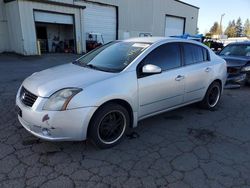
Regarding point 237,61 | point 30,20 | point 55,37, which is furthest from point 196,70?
point 55,37

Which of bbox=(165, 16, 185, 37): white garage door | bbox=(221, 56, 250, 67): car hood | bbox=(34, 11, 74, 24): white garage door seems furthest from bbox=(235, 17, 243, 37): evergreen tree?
bbox=(221, 56, 250, 67): car hood

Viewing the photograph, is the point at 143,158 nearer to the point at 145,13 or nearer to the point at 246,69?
the point at 246,69

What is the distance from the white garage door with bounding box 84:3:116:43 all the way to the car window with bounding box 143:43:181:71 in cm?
1840

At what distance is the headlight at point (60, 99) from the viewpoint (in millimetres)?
2775

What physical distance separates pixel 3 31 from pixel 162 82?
17.5 metres

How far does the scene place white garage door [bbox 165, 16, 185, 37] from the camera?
29781 mm

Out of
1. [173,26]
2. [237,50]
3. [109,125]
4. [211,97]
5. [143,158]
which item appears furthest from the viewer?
[173,26]

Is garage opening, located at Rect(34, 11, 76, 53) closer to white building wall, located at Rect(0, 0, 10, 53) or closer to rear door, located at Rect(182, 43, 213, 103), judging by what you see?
white building wall, located at Rect(0, 0, 10, 53)

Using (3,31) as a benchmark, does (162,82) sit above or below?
below

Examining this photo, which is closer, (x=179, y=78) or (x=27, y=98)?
(x=27, y=98)

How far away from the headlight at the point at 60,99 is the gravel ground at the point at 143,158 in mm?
738

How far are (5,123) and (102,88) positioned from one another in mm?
2218

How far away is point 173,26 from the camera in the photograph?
3086 centimetres

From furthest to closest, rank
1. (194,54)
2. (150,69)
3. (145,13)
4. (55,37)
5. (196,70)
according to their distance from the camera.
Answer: (145,13) < (55,37) < (194,54) < (196,70) < (150,69)
